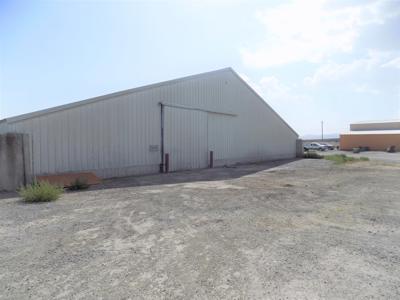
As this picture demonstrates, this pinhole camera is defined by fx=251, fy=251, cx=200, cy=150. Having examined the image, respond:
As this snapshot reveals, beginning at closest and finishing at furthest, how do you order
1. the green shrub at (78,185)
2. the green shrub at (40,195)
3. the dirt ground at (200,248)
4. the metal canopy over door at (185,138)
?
the dirt ground at (200,248), the green shrub at (40,195), the green shrub at (78,185), the metal canopy over door at (185,138)

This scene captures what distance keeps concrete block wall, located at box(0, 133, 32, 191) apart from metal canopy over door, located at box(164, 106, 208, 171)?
631cm

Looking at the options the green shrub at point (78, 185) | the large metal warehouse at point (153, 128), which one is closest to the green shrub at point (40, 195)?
the green shrub at point (78, 185)

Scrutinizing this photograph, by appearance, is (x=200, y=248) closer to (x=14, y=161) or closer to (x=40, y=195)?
(x=40, y=195)

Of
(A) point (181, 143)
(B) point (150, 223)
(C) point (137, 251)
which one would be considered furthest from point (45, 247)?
(A) point (181, 143)

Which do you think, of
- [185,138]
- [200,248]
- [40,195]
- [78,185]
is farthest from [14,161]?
[185,138]

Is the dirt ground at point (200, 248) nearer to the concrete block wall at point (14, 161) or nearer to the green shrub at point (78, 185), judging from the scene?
the green shrub at point (78, 185)

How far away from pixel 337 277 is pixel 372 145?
48.3 meters

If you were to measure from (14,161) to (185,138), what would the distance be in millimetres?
→ 8243

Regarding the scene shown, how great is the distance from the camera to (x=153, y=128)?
1283cm

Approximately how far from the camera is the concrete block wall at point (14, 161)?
8312 millimetres

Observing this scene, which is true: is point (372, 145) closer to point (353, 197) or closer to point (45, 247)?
point (353, 197)

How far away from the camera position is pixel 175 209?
612cm

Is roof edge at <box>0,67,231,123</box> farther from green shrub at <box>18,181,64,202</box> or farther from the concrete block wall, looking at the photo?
green shrub at <box>18,181,64,202</box>

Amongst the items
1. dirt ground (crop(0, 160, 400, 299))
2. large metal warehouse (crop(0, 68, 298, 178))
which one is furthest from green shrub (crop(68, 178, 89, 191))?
dirt ground (crop(0, 160, 400, 299))
